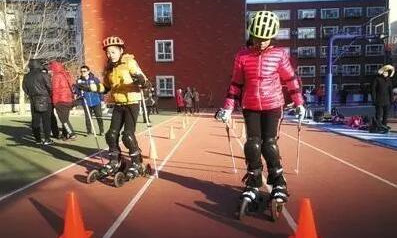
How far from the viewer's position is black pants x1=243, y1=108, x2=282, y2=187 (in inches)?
263

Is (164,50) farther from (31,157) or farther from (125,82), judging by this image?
(125,82)

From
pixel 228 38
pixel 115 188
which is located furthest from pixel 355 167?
pixel 228 38

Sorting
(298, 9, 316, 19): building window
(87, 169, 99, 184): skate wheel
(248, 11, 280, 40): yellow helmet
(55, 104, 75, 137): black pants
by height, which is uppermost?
(298, 9, 316, 19): building window

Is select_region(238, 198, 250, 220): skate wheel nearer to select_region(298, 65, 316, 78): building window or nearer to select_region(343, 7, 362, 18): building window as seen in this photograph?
select_region(298, 65, 316, 78): building window

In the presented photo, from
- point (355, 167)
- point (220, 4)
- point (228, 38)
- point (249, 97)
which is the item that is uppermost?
point (220, 4)

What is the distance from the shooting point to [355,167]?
10.2 metres

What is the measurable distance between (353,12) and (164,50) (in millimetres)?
49301

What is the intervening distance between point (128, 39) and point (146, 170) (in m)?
39.5

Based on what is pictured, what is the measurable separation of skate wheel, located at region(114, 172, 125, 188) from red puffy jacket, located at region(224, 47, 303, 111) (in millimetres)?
2497

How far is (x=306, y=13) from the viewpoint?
88375mm

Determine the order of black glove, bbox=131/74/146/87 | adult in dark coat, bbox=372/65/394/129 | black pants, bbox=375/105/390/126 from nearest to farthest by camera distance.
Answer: black glove, bbox=131/74/146/87
adult in dark coat, bbox=372/65/394/129
black pants, bbox=375/105/390/126

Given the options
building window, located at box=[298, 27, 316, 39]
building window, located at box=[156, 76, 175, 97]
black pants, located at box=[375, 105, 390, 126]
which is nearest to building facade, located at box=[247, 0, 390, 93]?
building window, located at box=[298, 27, 316, 39]

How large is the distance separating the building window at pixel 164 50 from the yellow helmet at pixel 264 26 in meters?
41.2

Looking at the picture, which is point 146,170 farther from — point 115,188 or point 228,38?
point 228,38
